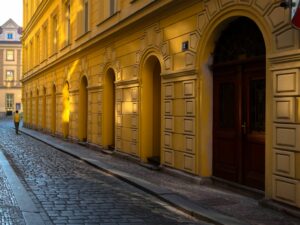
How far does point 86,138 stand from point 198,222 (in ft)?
46.0

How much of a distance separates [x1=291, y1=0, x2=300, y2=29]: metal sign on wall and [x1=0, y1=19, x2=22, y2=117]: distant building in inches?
3023

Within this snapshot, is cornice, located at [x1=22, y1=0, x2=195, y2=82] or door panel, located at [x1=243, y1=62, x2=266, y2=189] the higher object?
cornice, located at [x1=22, y1=0, x2=195, y2=82]

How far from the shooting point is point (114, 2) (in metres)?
16.2

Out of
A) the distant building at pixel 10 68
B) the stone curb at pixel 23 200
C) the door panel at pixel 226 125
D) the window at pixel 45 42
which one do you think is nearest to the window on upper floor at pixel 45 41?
the window at pixel 45 42

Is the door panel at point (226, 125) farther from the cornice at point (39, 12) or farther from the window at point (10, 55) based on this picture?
the window at point (10, 55)

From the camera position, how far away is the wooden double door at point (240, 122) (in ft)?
27.8

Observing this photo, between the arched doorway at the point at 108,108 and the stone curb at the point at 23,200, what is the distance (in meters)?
5.07

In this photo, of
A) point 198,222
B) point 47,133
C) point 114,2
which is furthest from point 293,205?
point 47,133

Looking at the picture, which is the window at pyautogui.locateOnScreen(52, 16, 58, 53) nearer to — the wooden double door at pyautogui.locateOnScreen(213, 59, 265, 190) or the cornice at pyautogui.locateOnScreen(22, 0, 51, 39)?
the cornice at pyautogui.locateOnScreen(22, 0, 51, 39)

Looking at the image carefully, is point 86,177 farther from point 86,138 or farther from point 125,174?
point 86,138

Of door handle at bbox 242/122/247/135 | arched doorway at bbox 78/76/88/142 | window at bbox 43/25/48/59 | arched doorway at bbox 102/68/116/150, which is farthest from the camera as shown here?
window at bbox 43/25/48/59

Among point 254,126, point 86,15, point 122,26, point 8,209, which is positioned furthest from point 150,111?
point 86,15

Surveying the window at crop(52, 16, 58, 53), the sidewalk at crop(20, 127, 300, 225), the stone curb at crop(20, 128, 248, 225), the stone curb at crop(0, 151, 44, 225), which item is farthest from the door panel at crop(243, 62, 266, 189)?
the window at crop(52, 16, 58, 53)

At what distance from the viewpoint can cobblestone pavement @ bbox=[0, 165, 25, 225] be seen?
264 inches
